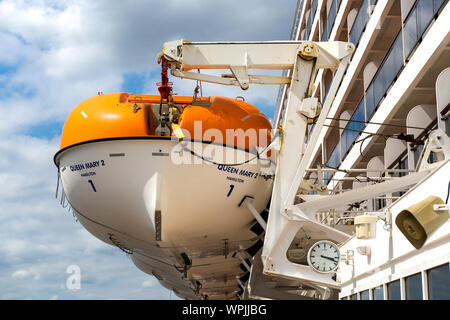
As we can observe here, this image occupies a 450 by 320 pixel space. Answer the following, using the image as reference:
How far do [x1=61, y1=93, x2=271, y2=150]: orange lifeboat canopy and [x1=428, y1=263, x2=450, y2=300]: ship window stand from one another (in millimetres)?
5514

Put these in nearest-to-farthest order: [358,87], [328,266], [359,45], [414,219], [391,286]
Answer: [414,219]
[391,286]
[328,266]
[359,45]
[358,87]

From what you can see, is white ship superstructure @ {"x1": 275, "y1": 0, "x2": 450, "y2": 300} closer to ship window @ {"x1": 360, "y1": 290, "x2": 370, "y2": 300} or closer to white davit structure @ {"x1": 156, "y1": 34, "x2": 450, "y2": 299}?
ship window @ {"x1": 360, "y1": 290, "x2": 370, "y2": 300}

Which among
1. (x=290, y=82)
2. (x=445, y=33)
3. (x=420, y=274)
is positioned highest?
(x=445, y=33)

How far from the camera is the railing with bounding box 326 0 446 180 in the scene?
12.2 metres

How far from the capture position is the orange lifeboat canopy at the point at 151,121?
1059 centimetres

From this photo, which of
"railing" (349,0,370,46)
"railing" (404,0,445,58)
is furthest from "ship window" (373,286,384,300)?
"railing" (349,0,370,46)

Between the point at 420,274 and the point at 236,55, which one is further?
the point at 236,55

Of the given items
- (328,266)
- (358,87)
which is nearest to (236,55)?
(328,266)

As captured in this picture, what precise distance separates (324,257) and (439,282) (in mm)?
4222

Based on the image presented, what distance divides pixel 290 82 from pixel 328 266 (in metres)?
3.14

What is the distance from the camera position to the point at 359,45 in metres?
19.0

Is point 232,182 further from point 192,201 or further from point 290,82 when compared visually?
point 290,82
